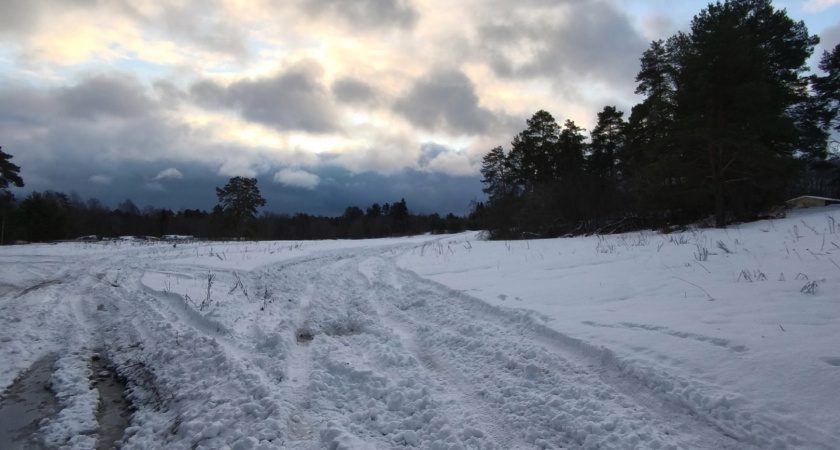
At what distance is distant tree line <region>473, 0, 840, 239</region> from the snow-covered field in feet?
38.0

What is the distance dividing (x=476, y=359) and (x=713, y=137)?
18.6 m

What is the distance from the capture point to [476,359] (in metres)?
4.48

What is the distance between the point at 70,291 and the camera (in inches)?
344

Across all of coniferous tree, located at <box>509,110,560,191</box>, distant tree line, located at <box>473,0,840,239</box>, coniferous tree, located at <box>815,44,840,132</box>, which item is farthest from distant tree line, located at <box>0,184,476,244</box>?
coniferous tree, located at <box>815,44,840,132</box>

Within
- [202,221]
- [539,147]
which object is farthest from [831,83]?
[202,221]

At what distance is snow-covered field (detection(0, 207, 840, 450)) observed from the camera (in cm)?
291

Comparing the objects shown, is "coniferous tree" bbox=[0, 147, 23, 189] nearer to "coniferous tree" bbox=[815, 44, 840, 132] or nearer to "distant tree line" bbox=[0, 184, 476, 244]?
"distant tree line" bbox=[0, 184, 476, 244]

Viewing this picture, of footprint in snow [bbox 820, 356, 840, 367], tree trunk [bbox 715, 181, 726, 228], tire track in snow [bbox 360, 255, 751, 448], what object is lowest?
tire track in snow [bbox 360, 255, 751, 448]

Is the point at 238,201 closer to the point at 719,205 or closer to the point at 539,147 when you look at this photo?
the point at 539,147

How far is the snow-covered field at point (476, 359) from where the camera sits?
291 cm

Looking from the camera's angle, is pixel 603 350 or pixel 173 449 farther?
pixel 603 350

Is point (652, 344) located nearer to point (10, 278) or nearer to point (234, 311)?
point (234, 311)

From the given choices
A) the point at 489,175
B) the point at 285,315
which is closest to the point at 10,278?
the point at 285,315

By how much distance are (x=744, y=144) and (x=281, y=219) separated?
93.2 meters
